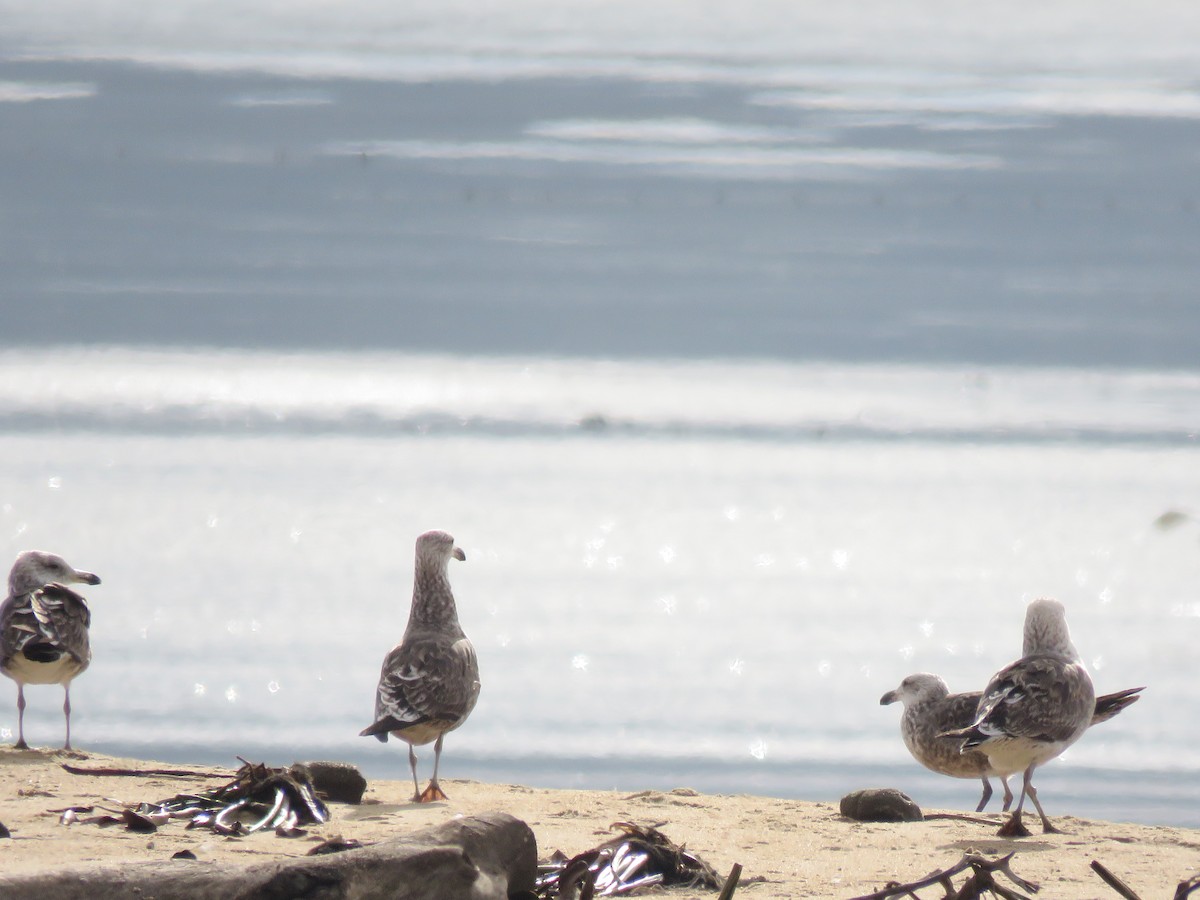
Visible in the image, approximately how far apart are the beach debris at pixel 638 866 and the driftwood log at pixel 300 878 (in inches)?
25.2

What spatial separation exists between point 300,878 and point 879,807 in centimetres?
307

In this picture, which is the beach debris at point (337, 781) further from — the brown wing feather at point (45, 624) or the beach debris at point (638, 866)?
the brown wing feather at point (45, 624)

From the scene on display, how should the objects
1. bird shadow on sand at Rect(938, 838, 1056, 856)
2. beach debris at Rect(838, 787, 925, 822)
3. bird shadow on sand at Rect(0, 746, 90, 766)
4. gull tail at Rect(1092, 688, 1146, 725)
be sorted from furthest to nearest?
gull tail at Rect(1092, 688, 1146, 725), bird shadow on sand at Rect(0, 746, 90, 766), beach debris at Rect(838, 787, 925, 822), bird shadow on sand at Rect(938, 838, 1056, 856)

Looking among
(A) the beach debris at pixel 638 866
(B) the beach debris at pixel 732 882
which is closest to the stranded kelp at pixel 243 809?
(A) the beach debris at pixel 638 866

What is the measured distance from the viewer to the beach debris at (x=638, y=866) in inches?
196

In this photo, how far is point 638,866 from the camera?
5.09m

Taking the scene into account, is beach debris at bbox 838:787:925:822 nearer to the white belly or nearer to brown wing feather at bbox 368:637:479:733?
brown wing feather at bbox 368:637:479:733

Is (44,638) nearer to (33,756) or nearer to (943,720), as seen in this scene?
(33,756)

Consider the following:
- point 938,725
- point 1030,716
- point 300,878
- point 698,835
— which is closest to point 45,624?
point 698,835

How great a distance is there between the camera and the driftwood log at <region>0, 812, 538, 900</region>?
3.98 m

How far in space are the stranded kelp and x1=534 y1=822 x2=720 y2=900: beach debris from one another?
0.90 metres

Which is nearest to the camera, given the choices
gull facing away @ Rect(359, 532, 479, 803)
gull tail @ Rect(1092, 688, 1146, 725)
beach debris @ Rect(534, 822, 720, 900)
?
beach debris @ Rect(534, 822, 720, 900)

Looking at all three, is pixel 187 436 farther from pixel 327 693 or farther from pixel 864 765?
pixel 864 765

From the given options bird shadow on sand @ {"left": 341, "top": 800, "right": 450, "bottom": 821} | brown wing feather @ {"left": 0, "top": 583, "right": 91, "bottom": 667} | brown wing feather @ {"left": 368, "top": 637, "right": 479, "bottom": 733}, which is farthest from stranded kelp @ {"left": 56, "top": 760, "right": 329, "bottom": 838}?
brown wing feather @ {"left": 0, "top": 583, "right": 91, "bottom": 667}
